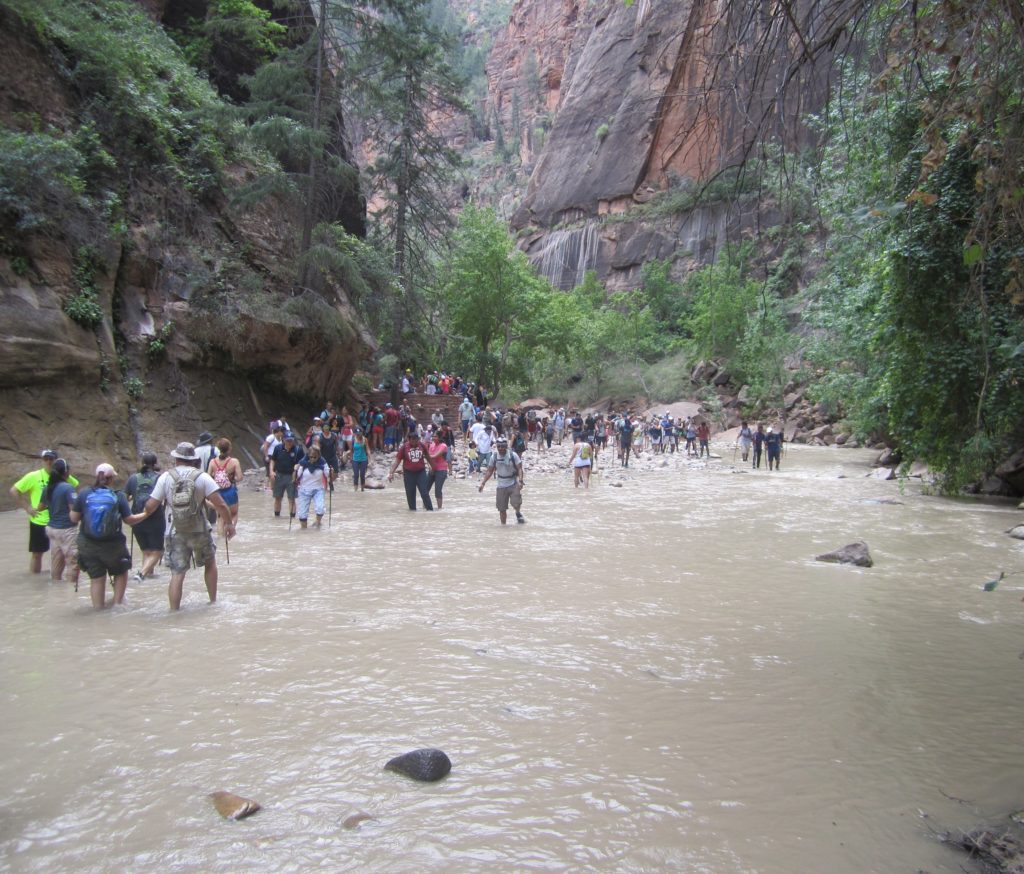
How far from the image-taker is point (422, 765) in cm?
398

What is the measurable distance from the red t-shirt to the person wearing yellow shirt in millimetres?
6355

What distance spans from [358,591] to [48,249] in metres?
11.4

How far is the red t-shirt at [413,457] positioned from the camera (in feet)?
45.0

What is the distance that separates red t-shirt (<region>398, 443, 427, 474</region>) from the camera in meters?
13.7

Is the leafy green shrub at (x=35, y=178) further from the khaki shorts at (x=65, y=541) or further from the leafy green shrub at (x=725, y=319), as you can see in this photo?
the leafy green shrub at (x=725, y=319)

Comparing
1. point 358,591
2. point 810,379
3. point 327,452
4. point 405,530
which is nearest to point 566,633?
point 358,591

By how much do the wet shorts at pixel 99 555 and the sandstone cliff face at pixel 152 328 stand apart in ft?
23.0

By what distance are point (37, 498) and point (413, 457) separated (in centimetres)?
675

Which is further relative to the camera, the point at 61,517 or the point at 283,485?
the point at 283,485

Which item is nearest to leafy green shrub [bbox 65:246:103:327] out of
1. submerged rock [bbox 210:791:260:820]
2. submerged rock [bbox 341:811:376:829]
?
submerged rock [bbox 210:791:260:820]

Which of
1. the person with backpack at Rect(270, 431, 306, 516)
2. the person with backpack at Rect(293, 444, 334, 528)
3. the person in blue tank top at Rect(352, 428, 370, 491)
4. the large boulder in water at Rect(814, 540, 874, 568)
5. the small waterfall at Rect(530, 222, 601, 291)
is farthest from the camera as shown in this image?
the small waterfall at Rect(530, 222, 601, 291)

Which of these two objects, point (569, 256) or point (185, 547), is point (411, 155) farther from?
point (569, 256)

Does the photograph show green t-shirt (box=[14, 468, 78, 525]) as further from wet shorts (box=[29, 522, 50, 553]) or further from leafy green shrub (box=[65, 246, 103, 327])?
leafy green shrub (box=[65, 246, 103, 327])

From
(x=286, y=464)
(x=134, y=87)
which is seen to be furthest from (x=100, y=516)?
(x=134, y=87)
